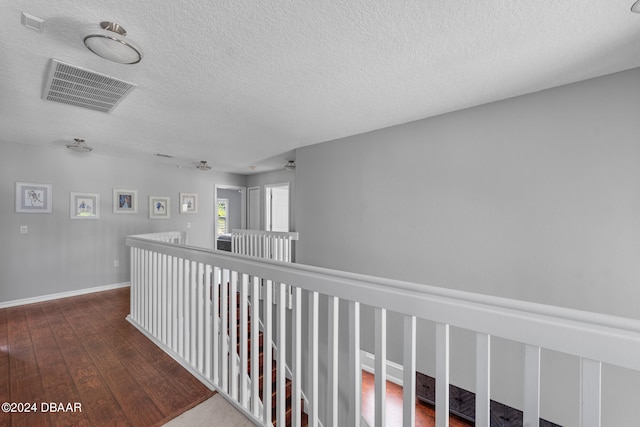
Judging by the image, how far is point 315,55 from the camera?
1.82 m

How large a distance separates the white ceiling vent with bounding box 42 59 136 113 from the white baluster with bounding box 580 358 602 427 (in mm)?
3022

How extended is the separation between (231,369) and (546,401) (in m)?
2.57

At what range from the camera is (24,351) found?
8.32ft

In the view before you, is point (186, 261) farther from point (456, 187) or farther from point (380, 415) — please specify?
point (456, 187)

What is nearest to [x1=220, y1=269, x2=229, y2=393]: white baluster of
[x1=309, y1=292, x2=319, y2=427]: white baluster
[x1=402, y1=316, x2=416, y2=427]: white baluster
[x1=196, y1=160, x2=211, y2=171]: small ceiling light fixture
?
[x1=309, y1=292, x2=319, y2=427]: white baluster

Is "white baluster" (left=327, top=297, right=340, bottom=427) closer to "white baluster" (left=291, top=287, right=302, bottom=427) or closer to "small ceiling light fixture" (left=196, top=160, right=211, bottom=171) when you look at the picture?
"white baluster" (left=291, top=287, right=302, bottom=427)

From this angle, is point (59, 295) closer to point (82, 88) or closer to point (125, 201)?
point (125, 201)

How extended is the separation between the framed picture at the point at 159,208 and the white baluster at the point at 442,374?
19.0ft

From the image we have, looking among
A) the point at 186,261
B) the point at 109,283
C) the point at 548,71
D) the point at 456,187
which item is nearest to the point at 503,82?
the point at 548,71

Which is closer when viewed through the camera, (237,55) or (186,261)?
(237,55)

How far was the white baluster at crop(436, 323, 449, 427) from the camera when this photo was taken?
93 cm

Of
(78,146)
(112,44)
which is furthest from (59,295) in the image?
(112,44)

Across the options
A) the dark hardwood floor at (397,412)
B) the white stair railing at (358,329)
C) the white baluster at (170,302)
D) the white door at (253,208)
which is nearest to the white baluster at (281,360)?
the white stair railing at (358,329)

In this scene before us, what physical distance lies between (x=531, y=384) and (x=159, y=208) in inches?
240
